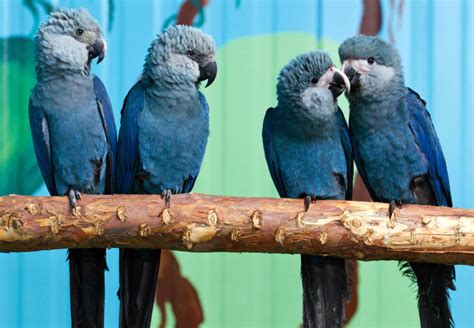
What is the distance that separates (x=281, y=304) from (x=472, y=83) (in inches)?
56.6

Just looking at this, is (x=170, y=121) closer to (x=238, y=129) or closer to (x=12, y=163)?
(x=238, y=129)

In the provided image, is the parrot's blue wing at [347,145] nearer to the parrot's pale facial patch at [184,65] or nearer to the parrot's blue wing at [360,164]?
the parrot's blue wing at [360,164]

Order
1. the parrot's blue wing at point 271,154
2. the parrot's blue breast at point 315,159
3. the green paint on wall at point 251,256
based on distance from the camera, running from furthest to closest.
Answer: the green paint on wall at point 251,256, the parrot's blue wing at point 271,154, the parrot's blue breast at point 315,159

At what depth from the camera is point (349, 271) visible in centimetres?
280

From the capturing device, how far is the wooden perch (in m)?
2.19

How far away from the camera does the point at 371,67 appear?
8.55ft

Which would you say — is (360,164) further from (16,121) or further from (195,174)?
(16,121)

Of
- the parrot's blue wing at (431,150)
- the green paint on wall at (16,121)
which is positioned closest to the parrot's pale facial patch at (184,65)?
the parrot's blue wing at (431,150)

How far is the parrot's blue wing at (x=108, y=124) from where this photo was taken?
2.62 metres

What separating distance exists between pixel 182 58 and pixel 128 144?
406 mm

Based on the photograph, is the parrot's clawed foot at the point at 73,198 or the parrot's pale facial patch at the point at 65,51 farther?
the parrot's pale facial patch at the point at 65,51

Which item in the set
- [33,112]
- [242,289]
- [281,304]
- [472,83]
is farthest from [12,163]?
[472,83]

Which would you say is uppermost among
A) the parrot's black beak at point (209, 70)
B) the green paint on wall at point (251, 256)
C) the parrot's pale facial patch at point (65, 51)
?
the parrot's pale facial patch at point (65, 51)

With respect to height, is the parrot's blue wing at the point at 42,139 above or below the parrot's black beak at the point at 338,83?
below
